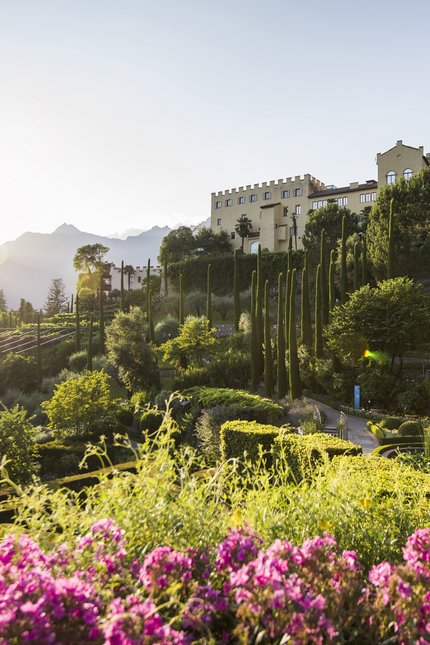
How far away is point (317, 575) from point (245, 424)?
11517 mm

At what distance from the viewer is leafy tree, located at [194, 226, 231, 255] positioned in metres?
70.1

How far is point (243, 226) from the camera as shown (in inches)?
2719

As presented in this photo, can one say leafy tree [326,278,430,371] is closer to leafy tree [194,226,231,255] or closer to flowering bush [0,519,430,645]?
flowering bush [0,519,430,645]

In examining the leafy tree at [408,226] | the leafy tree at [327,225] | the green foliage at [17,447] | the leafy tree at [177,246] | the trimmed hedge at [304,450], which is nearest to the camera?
the trimmed hedge at [304,450]

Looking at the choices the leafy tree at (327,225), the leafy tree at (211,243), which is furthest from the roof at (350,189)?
the leafy tree at (211,243)

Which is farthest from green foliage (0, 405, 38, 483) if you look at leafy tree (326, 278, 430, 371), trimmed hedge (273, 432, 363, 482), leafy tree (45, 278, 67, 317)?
leafy tree (45, 278, 67, 317)

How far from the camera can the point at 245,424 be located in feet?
47.0

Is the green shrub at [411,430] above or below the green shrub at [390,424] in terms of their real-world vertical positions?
above

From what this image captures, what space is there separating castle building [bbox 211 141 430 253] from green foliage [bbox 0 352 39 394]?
3408 cm

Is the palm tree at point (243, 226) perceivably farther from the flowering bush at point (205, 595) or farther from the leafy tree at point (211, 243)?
the flowering bush at point (205, 595)

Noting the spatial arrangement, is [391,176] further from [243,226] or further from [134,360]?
[134,360]

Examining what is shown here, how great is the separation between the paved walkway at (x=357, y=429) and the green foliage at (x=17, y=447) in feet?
38.8

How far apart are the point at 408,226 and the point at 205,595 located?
42903mm

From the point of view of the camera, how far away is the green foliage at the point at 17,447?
50.7 feet
